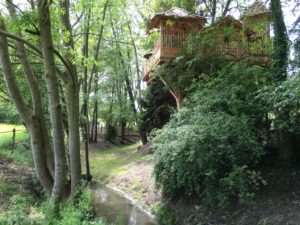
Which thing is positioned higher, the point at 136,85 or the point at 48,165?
the point at 136,85

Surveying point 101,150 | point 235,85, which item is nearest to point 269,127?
point 235,85

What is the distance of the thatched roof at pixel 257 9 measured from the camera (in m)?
9.68

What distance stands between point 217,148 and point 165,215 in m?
2.31

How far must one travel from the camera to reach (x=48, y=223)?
19.6ft

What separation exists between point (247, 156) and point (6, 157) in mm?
10357

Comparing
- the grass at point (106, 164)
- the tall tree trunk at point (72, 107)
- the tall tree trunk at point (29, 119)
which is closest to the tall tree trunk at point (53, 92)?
the tall tree trunk at point (72, 107)

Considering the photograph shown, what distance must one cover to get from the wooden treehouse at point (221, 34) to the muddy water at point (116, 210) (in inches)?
226

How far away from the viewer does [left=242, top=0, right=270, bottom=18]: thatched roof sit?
9680mm

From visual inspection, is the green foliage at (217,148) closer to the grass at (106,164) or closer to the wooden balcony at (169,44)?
the wooden balcony at (169,44)

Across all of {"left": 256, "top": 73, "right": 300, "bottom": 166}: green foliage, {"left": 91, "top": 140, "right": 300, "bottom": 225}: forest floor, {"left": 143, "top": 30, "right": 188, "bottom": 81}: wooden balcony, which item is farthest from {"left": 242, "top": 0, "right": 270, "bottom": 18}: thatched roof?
{"left": 91, "top": 140, "right": 300, "bottom": 225}: forest floor

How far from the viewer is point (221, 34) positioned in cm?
1045

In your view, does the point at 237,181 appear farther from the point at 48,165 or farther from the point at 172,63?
the point at 172,63

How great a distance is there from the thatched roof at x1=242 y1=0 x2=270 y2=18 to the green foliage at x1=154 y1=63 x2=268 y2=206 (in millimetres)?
2052

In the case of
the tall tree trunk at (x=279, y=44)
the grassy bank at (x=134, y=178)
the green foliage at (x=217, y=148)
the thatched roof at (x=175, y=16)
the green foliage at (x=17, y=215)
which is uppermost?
the thatched roof at (x=175, y=16)
